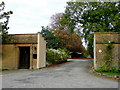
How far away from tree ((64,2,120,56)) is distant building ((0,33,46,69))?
25.2 ft

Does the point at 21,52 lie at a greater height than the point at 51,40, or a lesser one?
lesser

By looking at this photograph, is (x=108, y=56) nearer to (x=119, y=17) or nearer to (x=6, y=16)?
(x=119, y=17)

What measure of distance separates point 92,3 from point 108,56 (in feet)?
33.8

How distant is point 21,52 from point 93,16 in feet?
37.6

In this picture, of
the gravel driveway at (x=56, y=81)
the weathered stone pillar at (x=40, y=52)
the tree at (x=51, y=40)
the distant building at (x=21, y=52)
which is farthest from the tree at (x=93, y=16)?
the tree at (x=51, y=40)

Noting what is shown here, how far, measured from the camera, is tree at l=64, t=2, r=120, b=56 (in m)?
23.2

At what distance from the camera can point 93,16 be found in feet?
81.7

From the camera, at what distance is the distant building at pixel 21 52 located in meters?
20.3

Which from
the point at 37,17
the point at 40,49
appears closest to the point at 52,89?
the point at 40,49

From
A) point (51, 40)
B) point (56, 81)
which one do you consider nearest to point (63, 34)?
point (51, 40)

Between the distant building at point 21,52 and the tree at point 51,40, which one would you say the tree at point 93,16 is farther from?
the tree at point 51,40

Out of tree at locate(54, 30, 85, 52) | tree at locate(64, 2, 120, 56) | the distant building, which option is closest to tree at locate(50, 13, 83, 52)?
tree at locate(54, 30, 85, 52)

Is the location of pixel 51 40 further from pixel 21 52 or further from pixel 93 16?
pixel 21 52

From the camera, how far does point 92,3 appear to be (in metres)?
24.4
